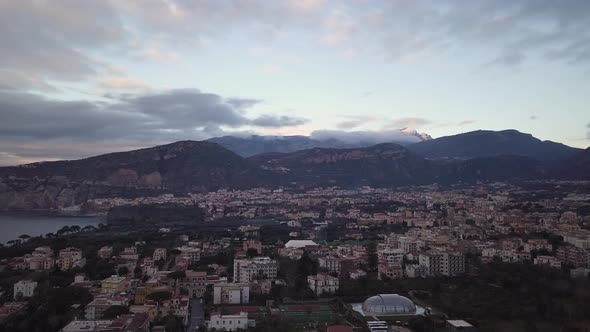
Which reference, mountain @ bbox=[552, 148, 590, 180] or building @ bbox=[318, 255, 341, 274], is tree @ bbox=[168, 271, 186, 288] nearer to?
building @ bbox=[318, 255, 341, 274]

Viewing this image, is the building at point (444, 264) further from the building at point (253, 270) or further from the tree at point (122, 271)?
the tree at point (122, 271)

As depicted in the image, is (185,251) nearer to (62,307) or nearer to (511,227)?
(62,307)

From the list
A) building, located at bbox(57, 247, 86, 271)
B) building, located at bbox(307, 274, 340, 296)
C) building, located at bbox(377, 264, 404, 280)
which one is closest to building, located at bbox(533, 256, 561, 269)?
building, located at bbox(377, 264, 404, 280)

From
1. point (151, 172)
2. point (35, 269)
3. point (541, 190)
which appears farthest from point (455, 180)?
point (35, 269)

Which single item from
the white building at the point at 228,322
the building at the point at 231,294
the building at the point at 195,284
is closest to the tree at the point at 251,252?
the building at the point at 195,284

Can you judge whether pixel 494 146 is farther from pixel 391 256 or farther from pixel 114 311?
pixel 114 311
